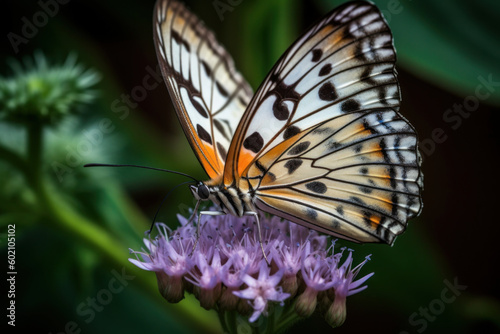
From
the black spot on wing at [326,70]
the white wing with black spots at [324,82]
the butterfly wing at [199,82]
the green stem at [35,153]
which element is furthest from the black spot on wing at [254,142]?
the green stem at [35,153]

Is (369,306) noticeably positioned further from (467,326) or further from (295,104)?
(295,104)

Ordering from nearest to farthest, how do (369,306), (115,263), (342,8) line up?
(342,8) < (115,263) < (369,306)

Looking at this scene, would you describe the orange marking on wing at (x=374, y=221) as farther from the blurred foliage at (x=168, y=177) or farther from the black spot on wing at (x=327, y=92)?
the blurred foliage at (x=168, y=177)

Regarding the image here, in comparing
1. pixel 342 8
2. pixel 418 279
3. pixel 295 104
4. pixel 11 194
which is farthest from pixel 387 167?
pixel 11 194

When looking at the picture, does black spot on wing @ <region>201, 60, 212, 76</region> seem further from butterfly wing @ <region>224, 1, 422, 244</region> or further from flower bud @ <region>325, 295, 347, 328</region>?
flower bud @ <region>325, 295, 347, 328</region>

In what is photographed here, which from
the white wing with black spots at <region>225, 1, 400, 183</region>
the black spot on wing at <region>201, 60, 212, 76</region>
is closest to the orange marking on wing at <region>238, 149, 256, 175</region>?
the white wing with black spots at <region>225, 1, 400, 183</region>
